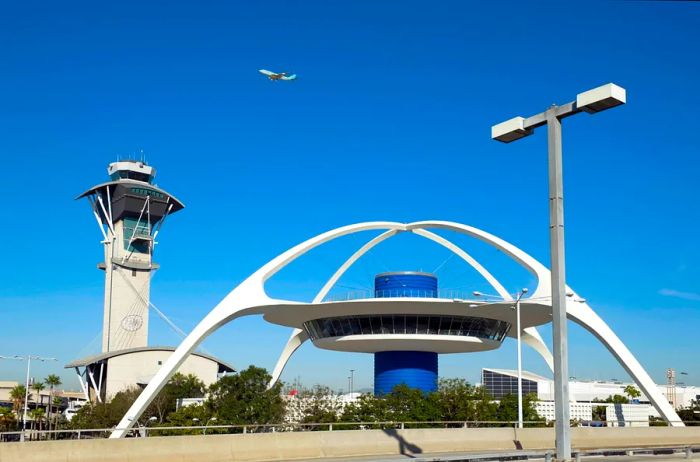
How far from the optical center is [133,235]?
512ft

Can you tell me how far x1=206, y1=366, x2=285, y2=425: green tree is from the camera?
216 feet

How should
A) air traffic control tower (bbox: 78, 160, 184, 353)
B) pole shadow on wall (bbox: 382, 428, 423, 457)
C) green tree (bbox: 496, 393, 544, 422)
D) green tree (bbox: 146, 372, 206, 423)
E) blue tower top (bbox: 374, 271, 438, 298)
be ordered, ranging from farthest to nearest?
1. air traffic control tower (bbox: 78, 160, 184, 353)
2. green tree (bbox: 146, 372, 206, 423)
3. blue tower top (bbox: 374, 271, 438, 298)
4. green tree (bbox: 496, 393, 544, 422)
5. pole shadow on wall (bbox: 382, 428, 423, 457)

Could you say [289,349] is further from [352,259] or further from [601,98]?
[601,98]

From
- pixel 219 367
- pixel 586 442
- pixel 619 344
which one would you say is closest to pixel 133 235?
pixel 219 367

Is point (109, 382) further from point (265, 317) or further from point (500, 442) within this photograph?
point (500, 442)

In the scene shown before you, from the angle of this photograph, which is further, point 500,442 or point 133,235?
point 133,235

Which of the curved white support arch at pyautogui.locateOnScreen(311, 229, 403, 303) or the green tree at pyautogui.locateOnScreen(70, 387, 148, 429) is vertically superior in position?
the curved white support arch at pyautogui.locateOnScreen(311, 229, 403, 303)

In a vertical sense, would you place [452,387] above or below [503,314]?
below

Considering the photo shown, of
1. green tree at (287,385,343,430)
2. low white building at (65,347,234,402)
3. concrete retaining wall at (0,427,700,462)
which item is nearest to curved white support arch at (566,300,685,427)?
concrete retaining wall at (0,427,700,462)

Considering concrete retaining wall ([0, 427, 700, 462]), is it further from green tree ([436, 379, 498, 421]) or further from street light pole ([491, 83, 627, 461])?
green tree ([436, 379, 498, 421])

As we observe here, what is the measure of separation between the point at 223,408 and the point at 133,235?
96.5m

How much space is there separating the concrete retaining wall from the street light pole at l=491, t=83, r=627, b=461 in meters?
12.9

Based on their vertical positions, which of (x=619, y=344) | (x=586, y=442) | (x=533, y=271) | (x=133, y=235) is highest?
(x=133, y=235)

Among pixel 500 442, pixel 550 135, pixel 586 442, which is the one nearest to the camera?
pixel 550 135
